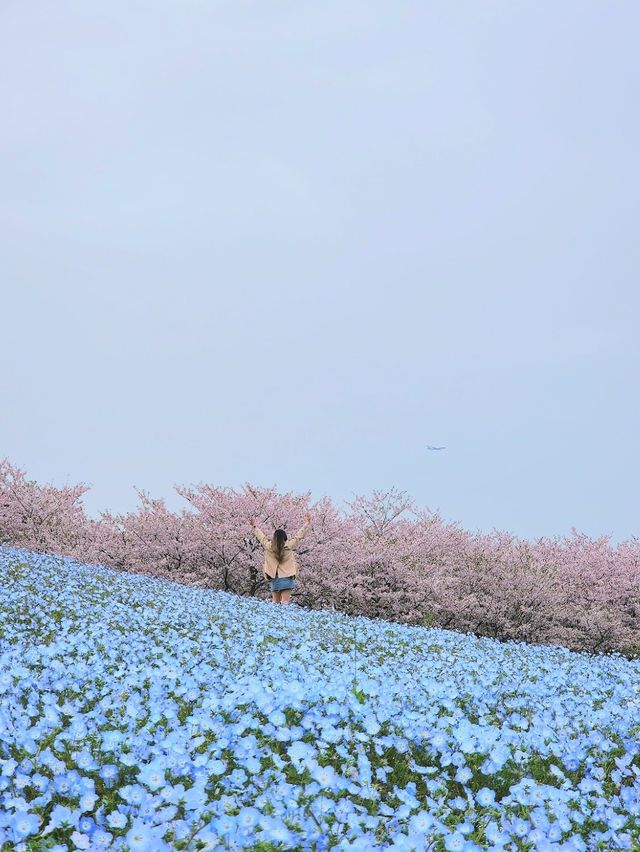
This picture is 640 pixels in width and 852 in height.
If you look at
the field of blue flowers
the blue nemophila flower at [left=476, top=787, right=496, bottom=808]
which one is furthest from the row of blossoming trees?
the blue nemophila flower at [left=476, top=787, right=496, bottom=808]

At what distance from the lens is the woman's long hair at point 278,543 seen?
580 inches

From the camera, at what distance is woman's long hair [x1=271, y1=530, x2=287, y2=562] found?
1473 cm

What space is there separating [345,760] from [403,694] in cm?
124

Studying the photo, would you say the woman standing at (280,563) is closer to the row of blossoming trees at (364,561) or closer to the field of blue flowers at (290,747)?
the row of blossoming trees at (364,561)

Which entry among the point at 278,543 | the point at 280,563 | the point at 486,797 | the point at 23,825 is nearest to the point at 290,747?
the point at 486,797

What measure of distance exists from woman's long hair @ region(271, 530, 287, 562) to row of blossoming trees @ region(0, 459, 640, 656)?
2738mm

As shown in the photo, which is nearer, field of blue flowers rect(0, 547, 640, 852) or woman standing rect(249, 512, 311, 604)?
field of blue flowers rect(0, 547, 640, 852)

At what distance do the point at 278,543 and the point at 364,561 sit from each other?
10.9 feet

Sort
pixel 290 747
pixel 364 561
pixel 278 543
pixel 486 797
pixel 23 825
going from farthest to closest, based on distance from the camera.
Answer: pixel 364 561 → pixel 278 543 → pixel 290 747 → pixel 486 797 → pixel 23 825

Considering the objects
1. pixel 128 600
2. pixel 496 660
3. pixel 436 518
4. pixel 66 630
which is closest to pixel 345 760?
pixel 66 630

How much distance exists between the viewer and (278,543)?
14773 millimetres

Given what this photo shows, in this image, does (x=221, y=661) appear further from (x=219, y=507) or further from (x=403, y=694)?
(x=219, y=507)

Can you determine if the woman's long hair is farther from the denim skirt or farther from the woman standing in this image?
the denim skirt

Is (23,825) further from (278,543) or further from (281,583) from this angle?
(281,583)
